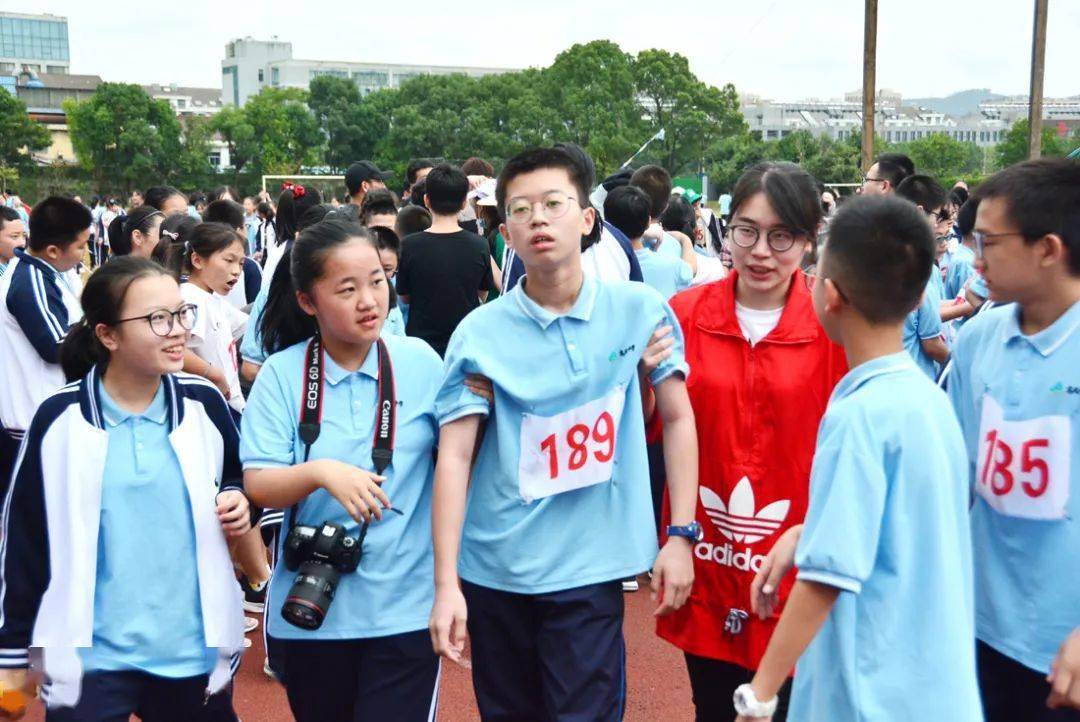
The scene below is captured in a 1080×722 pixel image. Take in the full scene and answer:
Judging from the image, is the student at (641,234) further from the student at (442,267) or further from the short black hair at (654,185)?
the student at (442,267)

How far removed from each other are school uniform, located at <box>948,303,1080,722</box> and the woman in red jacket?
16.1 inches

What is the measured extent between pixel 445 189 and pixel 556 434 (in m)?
3.79

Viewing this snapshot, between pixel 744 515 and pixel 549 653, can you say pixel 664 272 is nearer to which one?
pixel 744 515

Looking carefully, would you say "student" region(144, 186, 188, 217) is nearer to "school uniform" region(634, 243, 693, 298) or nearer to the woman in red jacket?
"school uniform" region(634, 243, 693, 298)

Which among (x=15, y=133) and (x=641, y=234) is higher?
(x=15, y=133)

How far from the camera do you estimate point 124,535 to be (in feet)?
8.98

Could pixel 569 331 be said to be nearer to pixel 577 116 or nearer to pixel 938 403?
pixel 938 403

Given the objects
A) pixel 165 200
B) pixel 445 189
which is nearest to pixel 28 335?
pixel 445 189

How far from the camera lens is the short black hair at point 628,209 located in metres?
5.52

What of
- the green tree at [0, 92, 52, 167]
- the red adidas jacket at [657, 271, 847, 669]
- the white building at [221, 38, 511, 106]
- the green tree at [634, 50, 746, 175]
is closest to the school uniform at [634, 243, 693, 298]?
the red adidas jacket at [657, 271, 847, 669]

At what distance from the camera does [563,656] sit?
270 centimetres

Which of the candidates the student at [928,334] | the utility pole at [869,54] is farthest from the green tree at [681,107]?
the student at [928,334]

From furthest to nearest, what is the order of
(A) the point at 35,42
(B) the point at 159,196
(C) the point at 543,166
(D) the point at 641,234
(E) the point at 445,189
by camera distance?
(A) the point at 35,42, (B) the point at 159,196, (E) the point at 445,189, (D) the point at 641,234, (C) the point at 543,166

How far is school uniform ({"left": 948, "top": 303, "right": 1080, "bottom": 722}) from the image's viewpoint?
7.99 feet
